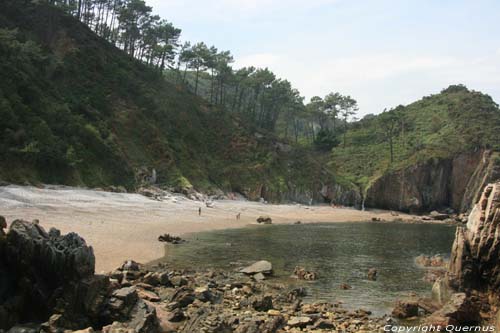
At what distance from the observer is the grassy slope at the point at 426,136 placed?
102688 mm

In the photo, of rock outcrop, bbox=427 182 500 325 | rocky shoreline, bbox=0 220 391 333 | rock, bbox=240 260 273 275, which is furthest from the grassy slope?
→ rocky shoreline, bbox=0 220 391 333

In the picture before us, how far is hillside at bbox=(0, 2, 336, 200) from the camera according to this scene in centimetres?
5134

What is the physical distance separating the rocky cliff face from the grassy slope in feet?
7.20

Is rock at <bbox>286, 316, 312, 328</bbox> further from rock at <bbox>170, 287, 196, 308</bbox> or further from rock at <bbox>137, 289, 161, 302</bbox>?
rock at <bbox>137, 289, 161, 302</bbox>

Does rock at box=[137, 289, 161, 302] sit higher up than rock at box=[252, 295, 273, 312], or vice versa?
rock at box=[252, 295, 273, 312]

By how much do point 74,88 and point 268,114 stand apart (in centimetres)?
5931

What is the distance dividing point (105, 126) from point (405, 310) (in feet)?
199

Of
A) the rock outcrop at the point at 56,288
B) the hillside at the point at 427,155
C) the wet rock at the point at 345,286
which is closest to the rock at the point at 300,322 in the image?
the rock outcrop at the point at 56,288

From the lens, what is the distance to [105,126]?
70.2 metres

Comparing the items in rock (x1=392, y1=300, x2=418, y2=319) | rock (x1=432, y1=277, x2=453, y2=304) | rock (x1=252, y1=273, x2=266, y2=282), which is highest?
rock (x1=432, y1=277, x2=453, y2=304)

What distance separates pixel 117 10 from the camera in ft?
321

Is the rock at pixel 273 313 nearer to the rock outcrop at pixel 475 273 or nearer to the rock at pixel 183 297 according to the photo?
the rock at pixel 183 297

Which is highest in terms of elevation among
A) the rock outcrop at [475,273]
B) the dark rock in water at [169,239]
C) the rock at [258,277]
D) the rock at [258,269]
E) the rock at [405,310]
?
the rock outcrop at [475,273]

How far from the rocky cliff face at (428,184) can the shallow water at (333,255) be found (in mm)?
42411
